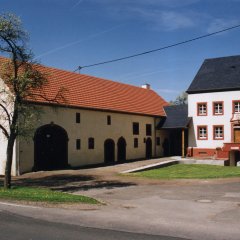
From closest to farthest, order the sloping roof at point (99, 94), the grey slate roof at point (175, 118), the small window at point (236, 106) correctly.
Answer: the sloping roof at point (99, 94) → the small window at point (236, 106) → the grey slate roof at point (175, 118)

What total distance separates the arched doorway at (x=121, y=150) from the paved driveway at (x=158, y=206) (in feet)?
40.5

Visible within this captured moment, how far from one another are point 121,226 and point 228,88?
3074 centimetres

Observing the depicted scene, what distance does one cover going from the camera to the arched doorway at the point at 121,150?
3831 cm

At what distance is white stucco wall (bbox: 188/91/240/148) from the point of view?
130 ft

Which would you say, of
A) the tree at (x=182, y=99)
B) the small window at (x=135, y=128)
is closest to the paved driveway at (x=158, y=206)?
the small window at (x=135, y=128)

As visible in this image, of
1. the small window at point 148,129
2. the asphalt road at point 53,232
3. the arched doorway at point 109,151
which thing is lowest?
the asphalt road at point 53,232

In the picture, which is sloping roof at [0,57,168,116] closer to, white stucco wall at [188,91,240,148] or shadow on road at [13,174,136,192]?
white stucco wall at [188,91,240,148]

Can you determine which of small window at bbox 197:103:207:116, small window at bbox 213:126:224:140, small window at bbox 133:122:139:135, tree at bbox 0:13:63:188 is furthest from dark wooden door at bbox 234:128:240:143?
tree at bbox 0:13:63:188

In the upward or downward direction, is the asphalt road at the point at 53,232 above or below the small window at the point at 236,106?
below

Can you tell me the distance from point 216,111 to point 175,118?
5094 millimetres

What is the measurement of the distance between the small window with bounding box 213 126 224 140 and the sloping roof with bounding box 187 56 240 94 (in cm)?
382

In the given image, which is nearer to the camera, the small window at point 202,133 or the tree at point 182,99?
the small window at point 202,133

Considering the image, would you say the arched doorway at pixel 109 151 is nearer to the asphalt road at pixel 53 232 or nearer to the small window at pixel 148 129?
the small window at pixel 148 129

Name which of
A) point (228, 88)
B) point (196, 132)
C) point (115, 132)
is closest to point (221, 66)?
point (228, 88)
